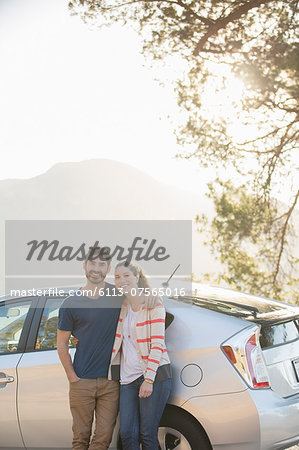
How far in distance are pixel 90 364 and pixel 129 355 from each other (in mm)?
298

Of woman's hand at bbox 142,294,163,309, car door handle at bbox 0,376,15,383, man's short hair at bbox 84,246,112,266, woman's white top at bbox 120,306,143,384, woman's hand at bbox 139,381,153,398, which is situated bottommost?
car door handle at bbox 0,376,15,383

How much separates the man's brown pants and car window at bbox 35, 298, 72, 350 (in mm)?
530

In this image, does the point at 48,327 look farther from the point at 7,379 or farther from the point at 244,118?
the point at 244,118

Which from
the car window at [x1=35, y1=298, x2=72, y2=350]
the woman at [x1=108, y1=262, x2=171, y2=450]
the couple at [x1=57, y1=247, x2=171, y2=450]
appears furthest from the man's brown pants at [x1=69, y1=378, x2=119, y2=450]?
the car window at [x1=35, y1=298, x2=72, y2=350]

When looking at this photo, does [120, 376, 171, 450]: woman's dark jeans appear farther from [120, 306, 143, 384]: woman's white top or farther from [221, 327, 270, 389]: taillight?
[221, 327, 270, 389]: taillight

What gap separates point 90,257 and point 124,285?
1.12 feet

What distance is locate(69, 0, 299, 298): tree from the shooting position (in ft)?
34.2

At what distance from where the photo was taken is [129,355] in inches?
151

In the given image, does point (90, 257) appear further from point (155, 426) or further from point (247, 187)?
point (247, 187)

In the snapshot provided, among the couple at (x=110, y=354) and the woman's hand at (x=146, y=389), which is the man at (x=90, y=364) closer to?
the couple at (x=110, y=354)

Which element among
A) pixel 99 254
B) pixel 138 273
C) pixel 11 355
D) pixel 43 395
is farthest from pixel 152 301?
pixel 11 355

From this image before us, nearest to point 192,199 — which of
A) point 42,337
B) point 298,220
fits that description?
point 298,220

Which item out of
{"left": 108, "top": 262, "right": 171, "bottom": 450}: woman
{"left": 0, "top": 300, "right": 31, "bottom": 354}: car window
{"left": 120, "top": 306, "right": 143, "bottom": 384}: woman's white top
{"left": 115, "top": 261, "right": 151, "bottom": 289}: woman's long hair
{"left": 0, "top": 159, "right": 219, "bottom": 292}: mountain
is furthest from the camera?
{"left": 0, "top": 159, "right": 219, "bottom": 292}: mountain

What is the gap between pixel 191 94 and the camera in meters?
12.3
